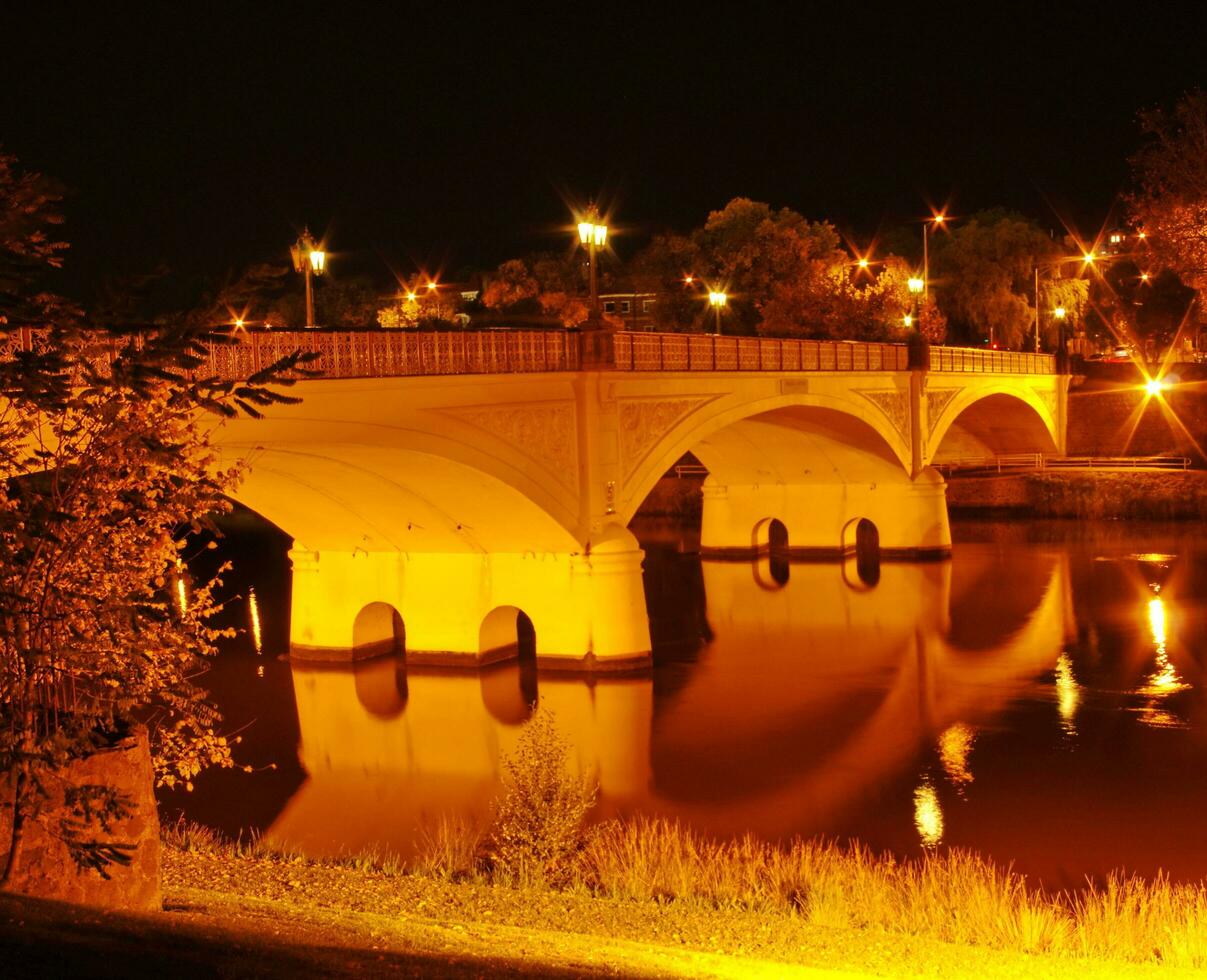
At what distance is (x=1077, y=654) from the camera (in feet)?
85.9

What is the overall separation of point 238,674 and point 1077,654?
15007mm

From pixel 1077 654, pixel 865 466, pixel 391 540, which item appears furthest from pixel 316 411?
pixel 865 466

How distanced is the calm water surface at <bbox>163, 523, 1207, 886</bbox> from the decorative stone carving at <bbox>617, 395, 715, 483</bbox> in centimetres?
382

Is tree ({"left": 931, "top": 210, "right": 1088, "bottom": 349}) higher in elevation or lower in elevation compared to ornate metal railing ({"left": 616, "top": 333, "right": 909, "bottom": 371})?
higher

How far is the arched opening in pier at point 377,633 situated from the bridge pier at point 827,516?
1500cm

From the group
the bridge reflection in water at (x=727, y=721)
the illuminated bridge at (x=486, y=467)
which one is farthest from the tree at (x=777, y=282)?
the bridge reflection in water at (x=727, y=721)

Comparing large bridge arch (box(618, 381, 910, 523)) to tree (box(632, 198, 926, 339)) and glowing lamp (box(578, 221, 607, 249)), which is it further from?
tree (box(632, 198, 926, 339))

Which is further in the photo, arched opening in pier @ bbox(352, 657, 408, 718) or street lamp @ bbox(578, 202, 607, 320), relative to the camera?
arched opening in pier @ bbox(352, 657, 408, 718)

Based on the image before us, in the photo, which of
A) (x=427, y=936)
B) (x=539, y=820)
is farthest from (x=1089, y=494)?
(x=427, y=936)

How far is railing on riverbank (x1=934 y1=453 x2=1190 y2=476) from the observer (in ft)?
162

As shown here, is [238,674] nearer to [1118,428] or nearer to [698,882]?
[698,882]

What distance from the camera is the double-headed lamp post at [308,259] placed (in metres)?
19.9

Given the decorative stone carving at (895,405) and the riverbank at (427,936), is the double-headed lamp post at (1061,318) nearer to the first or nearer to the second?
the decorative stone carving at (895,405)

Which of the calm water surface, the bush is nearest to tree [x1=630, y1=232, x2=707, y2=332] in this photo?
the calm water surface
